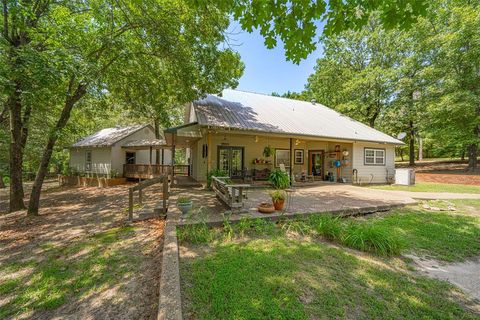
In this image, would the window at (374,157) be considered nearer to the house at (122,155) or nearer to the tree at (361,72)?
the tree at (361,72)

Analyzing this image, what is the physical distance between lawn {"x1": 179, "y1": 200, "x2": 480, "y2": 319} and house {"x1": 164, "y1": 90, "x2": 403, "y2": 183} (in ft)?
20.5

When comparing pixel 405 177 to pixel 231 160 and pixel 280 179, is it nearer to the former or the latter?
pixel 280 179

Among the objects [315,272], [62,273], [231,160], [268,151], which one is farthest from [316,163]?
[62,273]

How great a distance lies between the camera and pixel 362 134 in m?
14.6

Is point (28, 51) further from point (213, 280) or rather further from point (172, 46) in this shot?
point (213, 280)

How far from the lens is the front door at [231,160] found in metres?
12.3

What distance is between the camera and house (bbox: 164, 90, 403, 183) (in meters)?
11.1

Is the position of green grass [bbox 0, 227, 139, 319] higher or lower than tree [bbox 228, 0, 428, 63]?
lower

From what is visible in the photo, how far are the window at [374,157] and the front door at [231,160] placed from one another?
8941mm

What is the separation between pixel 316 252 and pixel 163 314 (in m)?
2.85

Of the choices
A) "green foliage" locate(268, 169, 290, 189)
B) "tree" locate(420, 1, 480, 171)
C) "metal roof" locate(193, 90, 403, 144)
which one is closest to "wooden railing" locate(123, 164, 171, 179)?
"metal roof" locate(193, 90, 403, 144)

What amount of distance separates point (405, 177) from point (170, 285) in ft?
52.1

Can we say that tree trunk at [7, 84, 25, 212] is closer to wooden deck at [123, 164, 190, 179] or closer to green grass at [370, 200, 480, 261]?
wooden deck at [123, 164, 190, 179]

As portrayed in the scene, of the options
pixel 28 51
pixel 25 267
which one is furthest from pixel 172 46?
pixel 25 267
